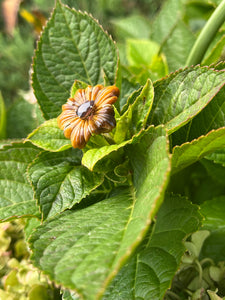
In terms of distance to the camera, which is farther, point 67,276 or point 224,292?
point 224,292

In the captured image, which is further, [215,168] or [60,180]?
[215,168]

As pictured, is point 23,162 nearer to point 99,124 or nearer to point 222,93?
point 99,124

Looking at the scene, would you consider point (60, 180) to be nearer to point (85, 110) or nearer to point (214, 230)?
point (85, 110)

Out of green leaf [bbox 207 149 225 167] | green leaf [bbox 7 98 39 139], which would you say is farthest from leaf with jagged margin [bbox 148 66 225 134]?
green leaf [bbox 7 98 39 139]

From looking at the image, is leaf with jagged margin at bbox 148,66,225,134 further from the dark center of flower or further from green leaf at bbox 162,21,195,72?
green leaf at bbox 162,21,195,72

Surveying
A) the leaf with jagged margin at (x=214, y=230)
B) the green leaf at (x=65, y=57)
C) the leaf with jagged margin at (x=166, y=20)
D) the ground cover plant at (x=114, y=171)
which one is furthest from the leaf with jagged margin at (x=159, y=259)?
the leaf with jagged margin at (x=166, y=20)

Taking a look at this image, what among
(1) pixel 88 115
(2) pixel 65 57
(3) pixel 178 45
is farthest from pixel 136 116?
(3) pixel 178 45

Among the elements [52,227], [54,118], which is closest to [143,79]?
[54,118]
